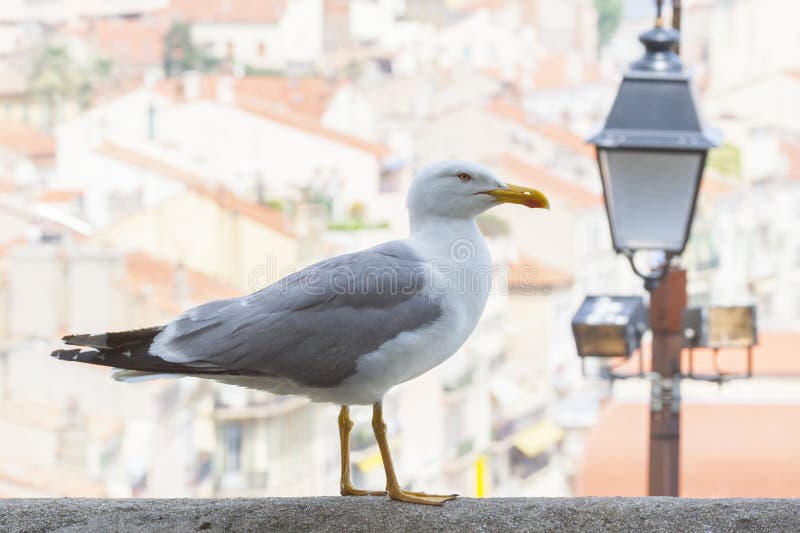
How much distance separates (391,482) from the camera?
6.29 feet

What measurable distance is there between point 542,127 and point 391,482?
3508 cm

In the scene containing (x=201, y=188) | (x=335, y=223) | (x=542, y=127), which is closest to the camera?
(x=201, y=188)

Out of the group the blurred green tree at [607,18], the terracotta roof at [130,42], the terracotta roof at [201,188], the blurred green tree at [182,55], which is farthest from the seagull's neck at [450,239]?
the blurred green tree at [607,18]

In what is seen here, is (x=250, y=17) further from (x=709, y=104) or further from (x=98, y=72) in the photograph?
(x=709, y=104)

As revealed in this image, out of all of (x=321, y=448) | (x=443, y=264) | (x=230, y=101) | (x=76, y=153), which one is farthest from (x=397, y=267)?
(x=230, y=101)

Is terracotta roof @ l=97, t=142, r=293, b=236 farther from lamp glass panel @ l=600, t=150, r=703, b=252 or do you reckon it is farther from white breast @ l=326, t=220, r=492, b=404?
white breast @ l=326, t=220, r=492, b=404

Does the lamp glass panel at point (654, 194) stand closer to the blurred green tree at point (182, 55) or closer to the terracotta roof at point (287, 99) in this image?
the terracotta roof at point (287, 99)

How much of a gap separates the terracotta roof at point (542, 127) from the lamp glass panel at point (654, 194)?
102 feet

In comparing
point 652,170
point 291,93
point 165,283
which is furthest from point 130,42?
point 652,170

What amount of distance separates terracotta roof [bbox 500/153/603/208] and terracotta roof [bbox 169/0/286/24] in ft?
58.4

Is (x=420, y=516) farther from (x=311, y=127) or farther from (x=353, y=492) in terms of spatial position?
(x=311, y=127)

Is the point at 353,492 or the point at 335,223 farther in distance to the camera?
the point at 335,223

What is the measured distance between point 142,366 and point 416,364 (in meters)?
0.35

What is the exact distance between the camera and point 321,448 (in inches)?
890
